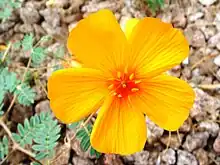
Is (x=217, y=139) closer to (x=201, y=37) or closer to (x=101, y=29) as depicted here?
(x=201, y=37)

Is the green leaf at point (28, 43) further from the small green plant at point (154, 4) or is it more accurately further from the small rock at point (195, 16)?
the small rock at point (195, 16)

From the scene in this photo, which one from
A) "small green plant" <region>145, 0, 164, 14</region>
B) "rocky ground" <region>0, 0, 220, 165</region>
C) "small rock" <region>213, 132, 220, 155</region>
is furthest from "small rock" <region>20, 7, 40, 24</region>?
"small rock" <region>213, 132, 220, 155</region>

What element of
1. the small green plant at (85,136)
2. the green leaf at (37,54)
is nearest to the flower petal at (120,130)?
the small green plant at (85,136)

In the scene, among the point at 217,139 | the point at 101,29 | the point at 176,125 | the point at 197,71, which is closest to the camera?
the point at 101,29

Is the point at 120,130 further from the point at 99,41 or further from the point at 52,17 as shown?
the point at 52,17

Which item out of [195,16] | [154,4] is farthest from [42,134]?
[195,16]

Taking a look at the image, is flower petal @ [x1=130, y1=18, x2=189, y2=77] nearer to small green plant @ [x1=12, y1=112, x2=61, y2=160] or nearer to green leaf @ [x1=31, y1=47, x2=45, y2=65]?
small green plant @ [x1=12, y1=112, x2=61, y2=160]

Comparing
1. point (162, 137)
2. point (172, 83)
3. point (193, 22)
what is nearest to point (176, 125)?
point (172, 83)
